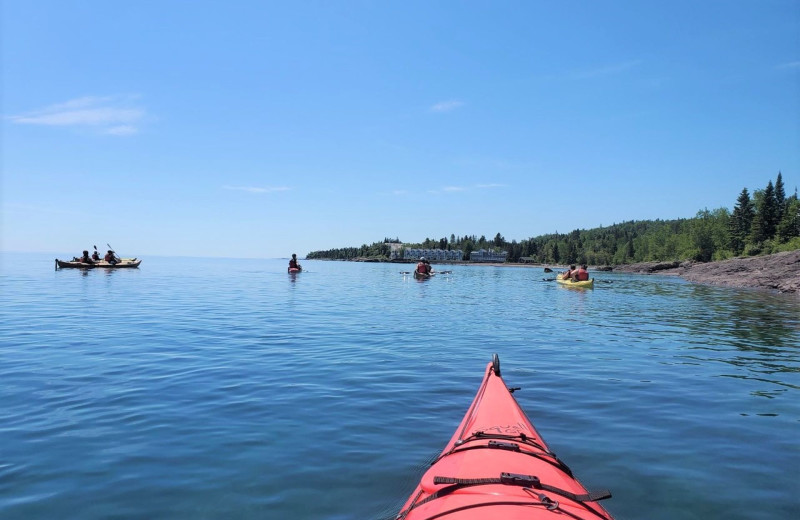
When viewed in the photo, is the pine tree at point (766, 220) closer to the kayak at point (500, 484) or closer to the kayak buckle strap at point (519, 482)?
the kayak at point (500, 484)

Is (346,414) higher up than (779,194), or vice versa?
(779,194)

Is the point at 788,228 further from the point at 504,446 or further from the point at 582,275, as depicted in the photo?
the point at 504,446

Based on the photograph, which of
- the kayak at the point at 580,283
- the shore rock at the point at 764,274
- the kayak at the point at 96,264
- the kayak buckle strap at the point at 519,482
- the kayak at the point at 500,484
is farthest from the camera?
the kayak at the point at 96,264

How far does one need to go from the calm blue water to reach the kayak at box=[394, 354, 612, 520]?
3.80ft

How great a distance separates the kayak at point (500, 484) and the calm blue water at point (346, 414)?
1.16m

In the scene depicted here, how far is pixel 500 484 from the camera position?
3.83 metres

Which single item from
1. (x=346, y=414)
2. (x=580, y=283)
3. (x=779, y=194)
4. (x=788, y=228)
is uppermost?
(x=779, y=194)

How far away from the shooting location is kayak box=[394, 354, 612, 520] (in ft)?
11.3

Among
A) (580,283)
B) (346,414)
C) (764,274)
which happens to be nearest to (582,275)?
(580,283)

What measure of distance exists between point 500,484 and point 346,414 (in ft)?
15.4

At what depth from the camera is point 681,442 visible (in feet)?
23.2

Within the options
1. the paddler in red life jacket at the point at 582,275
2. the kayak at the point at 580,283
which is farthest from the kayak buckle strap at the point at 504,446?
the paddler in red life jacket at the point at 582,275

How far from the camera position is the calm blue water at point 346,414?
17.6 ft

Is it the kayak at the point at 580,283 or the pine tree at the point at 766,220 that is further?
the pine tree at the point at 766,220
